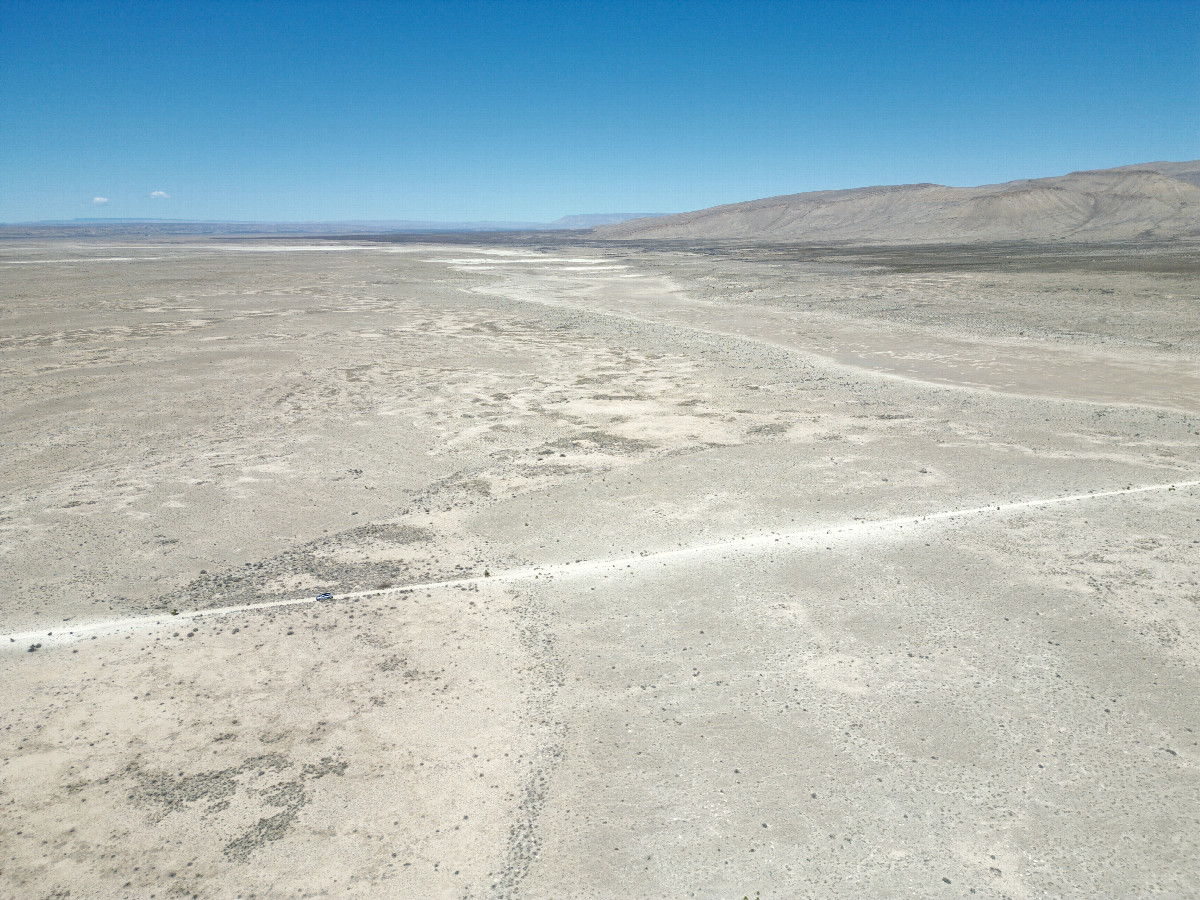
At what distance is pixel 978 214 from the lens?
95.9 meters

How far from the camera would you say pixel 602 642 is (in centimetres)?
540

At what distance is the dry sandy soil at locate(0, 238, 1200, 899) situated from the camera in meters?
3.62

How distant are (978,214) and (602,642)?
351ft

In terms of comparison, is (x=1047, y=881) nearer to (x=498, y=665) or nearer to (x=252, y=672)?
(x=498, y=665)

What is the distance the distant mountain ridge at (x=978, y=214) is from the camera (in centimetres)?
8219

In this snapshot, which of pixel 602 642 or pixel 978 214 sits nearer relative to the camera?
pixel 602 642

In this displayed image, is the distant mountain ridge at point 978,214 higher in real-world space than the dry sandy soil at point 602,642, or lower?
higher

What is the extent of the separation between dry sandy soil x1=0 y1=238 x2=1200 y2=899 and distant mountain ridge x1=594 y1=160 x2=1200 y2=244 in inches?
2902

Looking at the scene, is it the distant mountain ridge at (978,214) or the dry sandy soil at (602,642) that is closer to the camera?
the dry sandy soil at (602,642)

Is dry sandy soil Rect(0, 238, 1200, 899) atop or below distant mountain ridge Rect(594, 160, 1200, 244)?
below

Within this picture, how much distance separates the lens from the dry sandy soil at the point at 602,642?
362 centimetres

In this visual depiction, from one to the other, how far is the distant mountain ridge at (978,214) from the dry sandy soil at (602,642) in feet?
242

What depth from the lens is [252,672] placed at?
5012 millimetres

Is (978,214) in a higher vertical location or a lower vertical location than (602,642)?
higher
